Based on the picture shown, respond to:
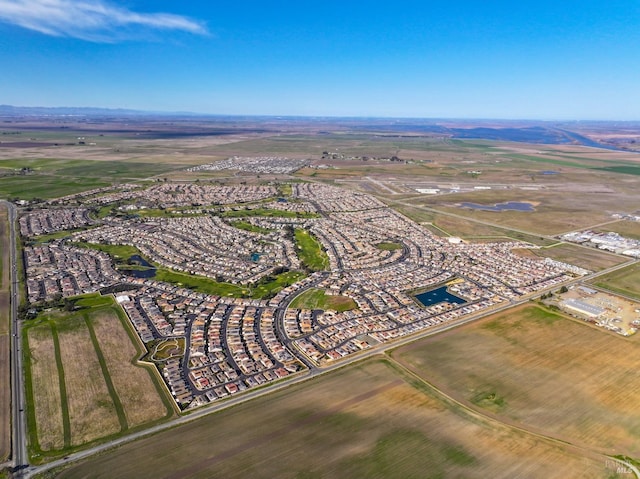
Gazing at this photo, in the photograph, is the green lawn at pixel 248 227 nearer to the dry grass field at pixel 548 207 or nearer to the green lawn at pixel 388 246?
the green lawn at pixel 388 246

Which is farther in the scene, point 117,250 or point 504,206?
point 504,206

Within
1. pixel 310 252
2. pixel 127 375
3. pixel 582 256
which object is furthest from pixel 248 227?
pixel 582 256

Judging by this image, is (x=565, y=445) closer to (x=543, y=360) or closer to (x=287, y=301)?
(x=543, y=360)

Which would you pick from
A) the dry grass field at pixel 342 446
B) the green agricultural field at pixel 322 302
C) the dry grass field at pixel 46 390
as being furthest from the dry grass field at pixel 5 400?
the green agricultural field at pixel 322 302

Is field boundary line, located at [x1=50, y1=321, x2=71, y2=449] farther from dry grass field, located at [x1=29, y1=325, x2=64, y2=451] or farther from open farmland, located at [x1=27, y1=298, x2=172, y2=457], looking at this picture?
dry grass field, located at [x1=29, y1=325, x2=64, y2=451]

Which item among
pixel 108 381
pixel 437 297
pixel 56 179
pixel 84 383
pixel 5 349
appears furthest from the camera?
pixel 56 179

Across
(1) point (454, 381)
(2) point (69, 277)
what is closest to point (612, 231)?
(1) point (454, 381)

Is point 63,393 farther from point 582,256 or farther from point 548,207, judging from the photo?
point 548,207
